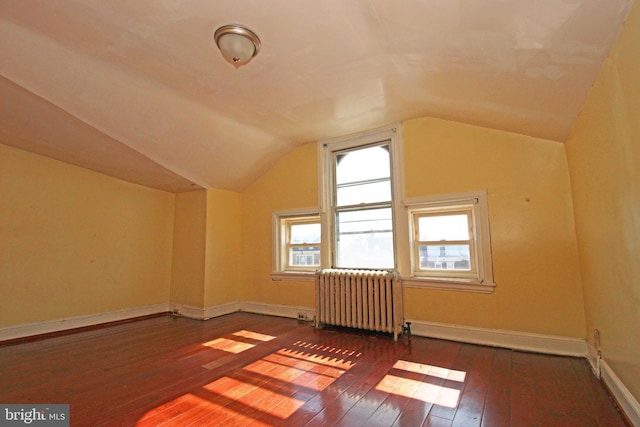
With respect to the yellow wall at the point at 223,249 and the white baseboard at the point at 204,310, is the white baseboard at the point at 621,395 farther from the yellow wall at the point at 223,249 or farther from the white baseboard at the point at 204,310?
the white baseboard at the point at 204,310

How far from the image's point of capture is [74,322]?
3.90 m

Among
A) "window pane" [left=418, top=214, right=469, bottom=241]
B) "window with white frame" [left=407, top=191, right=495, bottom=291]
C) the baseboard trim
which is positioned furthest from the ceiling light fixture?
the baseboard trim

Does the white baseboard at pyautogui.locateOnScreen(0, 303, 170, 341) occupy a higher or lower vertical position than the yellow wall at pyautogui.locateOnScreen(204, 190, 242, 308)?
lower

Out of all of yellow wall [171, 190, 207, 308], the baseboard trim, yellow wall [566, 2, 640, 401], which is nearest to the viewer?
yellow wall [566, 2, 640, 401]

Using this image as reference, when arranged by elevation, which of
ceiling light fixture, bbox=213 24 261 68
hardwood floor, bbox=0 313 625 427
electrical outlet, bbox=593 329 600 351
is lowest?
hardwood floor, bbox=0 313 625 427

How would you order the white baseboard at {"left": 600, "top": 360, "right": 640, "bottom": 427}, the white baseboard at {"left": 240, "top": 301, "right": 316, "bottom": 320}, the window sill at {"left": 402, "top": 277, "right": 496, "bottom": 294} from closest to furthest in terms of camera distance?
1. the white baseboard at {"left": 600, "top": 360, "right": 640, "bottom": 427}
2. the window sill at {"left": 402, "top": 277, "right": 496, "bottom": 294}
3. the white baseboard at {"left": 240, "top": 301, "right": 316, "bottom": 320}

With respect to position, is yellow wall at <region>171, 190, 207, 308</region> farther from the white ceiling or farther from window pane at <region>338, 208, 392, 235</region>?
window pane at <region>338, 208, 392, 235</region>

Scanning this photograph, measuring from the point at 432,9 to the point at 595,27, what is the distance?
0.82 metres

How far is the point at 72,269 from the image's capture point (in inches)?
155

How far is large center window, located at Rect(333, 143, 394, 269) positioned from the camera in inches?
157

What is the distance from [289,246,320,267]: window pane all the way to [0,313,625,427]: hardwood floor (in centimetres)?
130

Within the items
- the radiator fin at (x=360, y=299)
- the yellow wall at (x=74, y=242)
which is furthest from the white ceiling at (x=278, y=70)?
the radiator fin at (x=360, y=299)

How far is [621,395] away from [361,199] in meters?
3.04

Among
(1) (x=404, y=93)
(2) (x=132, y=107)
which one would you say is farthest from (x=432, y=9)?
(2) (x=132, y=107)
